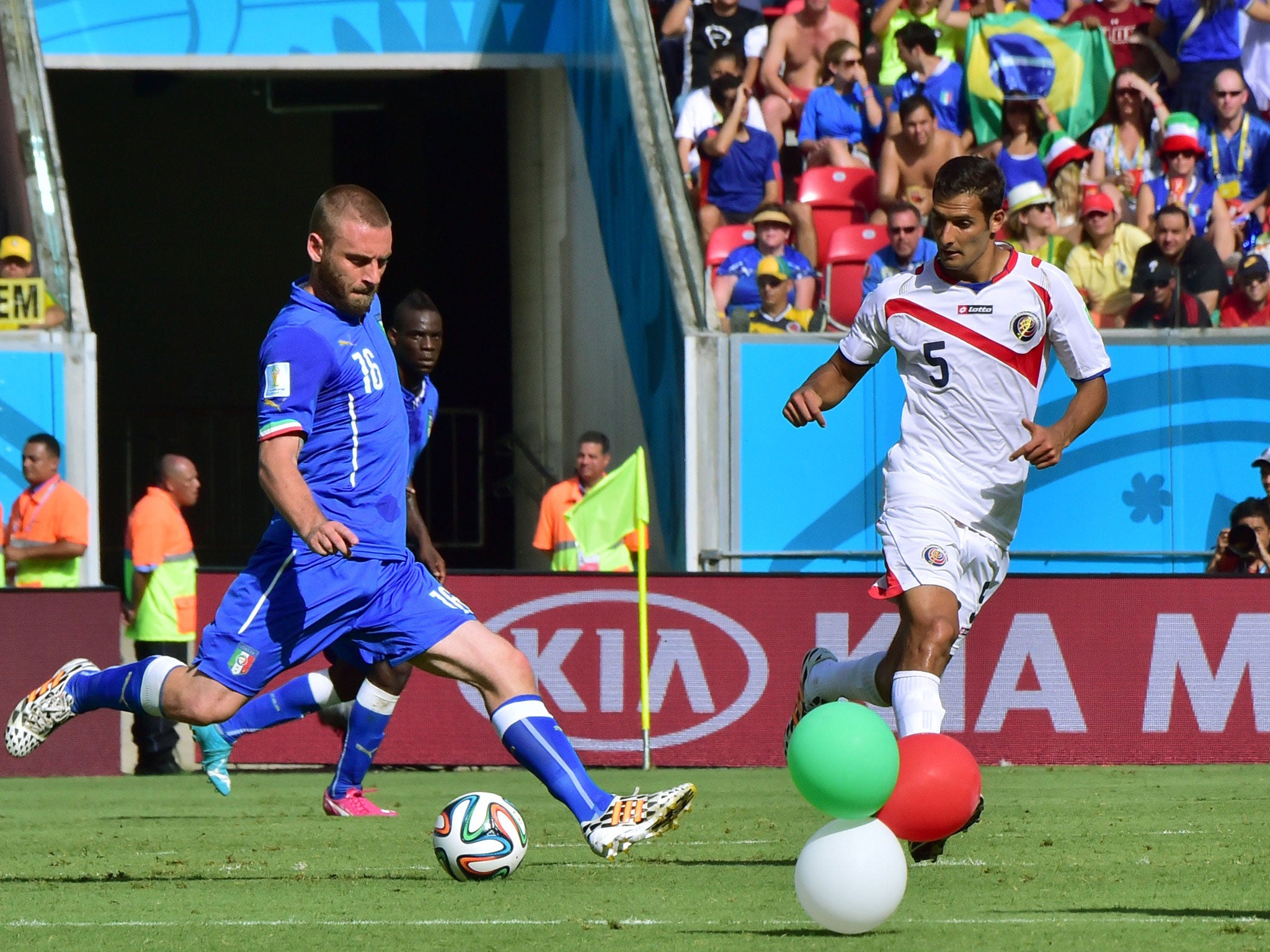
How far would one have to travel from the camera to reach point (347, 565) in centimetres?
670

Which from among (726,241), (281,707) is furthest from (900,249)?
(281,707)

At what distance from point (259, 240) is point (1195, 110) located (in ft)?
49.7

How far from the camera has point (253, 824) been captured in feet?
29.5

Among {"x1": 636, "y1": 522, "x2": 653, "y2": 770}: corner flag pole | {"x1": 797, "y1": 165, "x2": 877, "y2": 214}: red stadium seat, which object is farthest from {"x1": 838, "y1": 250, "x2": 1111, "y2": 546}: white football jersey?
{"x1": 797, "y1": 165, "x2": 877, "y2": 214}: red stadium seat

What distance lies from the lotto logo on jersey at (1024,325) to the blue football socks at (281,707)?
3.87 meters

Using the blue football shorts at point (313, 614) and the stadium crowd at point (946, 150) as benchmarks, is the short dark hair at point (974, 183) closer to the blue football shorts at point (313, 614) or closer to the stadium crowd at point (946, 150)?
the blue football shorts at point (313, 614)

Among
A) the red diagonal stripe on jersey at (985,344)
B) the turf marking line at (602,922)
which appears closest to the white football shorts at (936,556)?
the red diagonal stripe on jersey at (985,344)

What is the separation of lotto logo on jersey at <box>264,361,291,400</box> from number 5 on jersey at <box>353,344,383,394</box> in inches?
10.5

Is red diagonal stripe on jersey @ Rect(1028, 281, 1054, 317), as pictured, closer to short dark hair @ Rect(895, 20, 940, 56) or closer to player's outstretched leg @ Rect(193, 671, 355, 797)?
player's outstretched leg @ Rect(193, 671, 355, 797)

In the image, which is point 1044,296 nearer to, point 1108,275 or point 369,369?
point 369,369

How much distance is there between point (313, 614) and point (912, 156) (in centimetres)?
1046

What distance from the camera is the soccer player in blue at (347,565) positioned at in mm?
6594

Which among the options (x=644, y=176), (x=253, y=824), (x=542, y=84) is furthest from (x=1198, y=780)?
(x=542, y=84)

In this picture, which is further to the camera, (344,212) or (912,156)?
(912,156)
